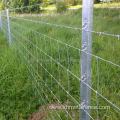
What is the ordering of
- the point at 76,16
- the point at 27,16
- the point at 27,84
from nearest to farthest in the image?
the point at 27,84 < the point at 76,16 < the point at 27,16

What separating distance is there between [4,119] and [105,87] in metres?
1.34

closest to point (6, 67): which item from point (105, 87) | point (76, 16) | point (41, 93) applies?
point (41, 93)

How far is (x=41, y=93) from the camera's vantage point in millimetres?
2459

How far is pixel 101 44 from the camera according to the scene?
3348 millimetres

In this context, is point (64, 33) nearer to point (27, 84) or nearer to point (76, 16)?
point (76, 16)

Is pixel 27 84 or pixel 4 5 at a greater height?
pixel 4 5

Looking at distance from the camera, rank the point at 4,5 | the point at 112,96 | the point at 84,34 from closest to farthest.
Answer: the point at 84,34
the point at 112,96
the point at 4,5

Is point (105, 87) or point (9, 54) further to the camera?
point (9, 54)

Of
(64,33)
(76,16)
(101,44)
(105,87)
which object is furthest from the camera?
(76,16)

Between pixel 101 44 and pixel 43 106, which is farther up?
pixel 101 44

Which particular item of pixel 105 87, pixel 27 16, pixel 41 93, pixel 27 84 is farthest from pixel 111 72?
pixel 27 16

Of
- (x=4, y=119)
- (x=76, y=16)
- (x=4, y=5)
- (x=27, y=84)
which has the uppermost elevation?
(x=4, y=5)

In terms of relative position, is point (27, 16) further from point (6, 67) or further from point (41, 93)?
point (41, 93)

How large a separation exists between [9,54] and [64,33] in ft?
6.14
